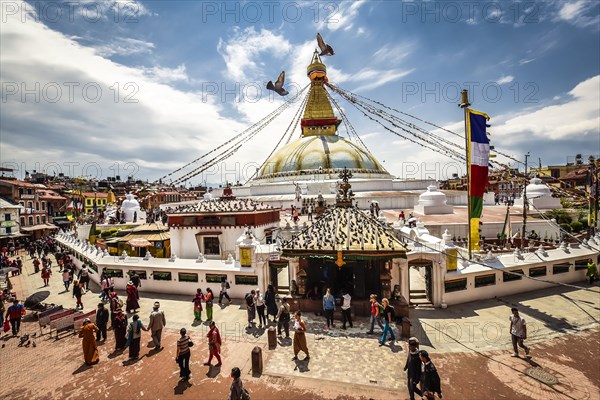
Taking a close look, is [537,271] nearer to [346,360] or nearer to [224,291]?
[346,360]

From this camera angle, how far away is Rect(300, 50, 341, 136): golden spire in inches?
1641

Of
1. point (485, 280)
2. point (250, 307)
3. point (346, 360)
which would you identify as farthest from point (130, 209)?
point (485, 280)

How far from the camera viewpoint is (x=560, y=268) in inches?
503

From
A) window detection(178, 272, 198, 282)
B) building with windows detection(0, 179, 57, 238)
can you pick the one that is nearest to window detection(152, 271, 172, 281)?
window detection(178, 272, 198, 282)

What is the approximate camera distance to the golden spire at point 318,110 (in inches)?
1641

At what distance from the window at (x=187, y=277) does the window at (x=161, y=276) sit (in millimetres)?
608

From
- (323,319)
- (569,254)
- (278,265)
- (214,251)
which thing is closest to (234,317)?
(278,265)

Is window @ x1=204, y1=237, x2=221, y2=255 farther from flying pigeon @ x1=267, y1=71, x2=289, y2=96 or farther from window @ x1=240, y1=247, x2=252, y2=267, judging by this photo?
flying pigeon @ x1=267, y1=71, x2=289, y2=96

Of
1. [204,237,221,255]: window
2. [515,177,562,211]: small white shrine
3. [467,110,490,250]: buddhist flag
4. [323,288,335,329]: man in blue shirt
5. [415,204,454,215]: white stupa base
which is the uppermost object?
[467,110,490,250]: buddhist flag

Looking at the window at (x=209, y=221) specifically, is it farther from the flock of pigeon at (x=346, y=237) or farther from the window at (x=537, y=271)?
the window at (x=537, y=271)

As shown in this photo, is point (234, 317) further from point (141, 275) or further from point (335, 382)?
point (141, 275)

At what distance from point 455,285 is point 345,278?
4.19 meters

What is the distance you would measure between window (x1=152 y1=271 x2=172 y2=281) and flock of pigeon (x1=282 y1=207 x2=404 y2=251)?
6.07 m

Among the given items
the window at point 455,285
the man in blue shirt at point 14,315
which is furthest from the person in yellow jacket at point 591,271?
the man in blue shirt at point 14,315
